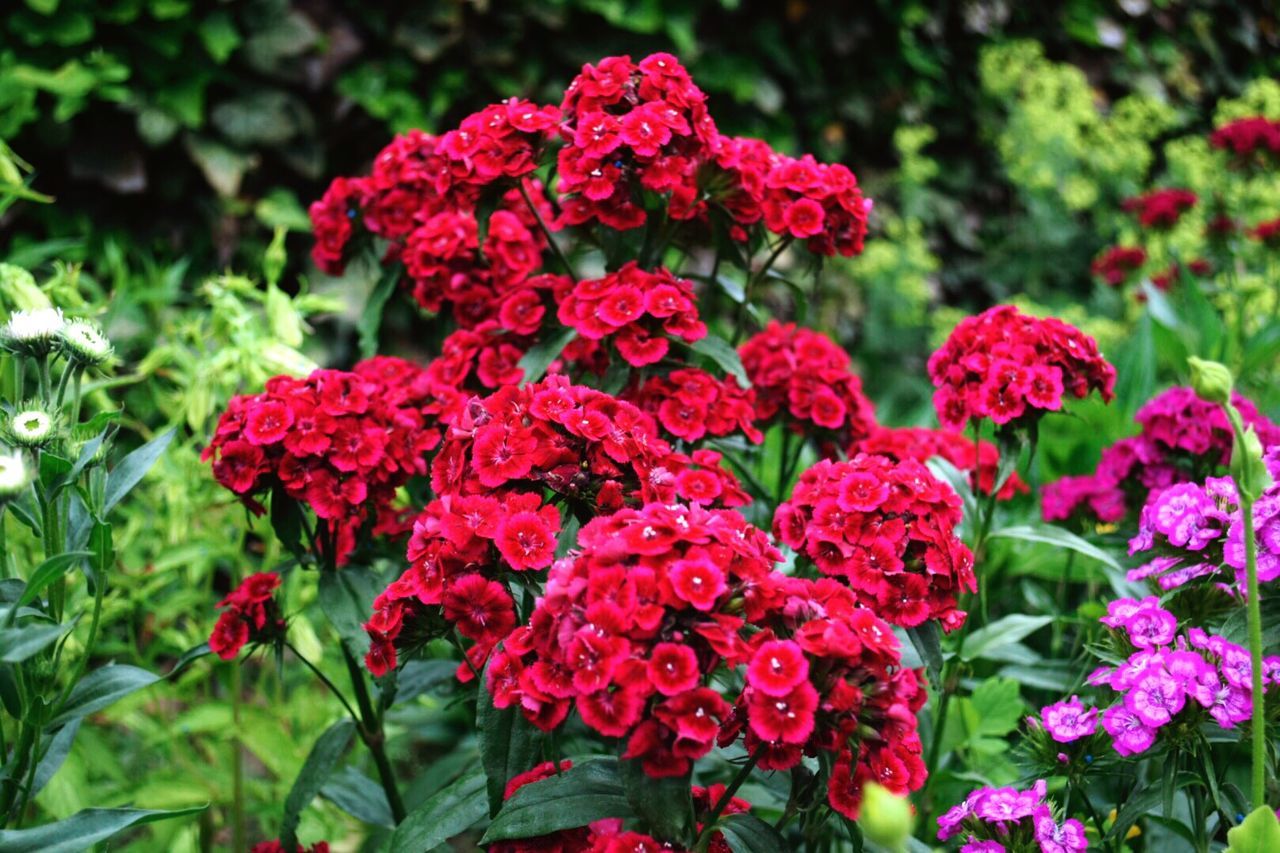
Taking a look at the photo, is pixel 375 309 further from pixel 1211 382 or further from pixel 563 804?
pixel 1211 382

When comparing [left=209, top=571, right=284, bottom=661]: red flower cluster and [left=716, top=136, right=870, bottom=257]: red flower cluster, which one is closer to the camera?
[left=209, top=571, right=284, bottom=661]: red flower cluster

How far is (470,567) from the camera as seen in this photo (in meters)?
1.31

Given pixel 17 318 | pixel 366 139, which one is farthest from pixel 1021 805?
pixel 366 139

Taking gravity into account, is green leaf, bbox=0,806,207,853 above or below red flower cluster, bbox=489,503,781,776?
below

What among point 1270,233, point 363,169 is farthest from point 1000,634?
point 363,169

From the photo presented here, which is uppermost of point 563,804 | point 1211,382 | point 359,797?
point 1211,382

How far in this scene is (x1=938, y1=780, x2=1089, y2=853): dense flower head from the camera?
1302mm

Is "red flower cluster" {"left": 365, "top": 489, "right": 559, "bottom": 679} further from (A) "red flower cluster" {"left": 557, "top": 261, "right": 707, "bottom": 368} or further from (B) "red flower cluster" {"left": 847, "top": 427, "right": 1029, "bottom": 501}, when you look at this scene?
(B) "red flower cluster" {"left": 847, "top": 427, "right": 1029, "bottom": 501}

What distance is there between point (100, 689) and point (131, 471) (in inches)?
10.9

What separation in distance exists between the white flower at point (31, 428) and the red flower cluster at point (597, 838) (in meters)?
0.68

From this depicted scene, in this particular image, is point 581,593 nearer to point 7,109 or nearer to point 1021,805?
point 1021,805

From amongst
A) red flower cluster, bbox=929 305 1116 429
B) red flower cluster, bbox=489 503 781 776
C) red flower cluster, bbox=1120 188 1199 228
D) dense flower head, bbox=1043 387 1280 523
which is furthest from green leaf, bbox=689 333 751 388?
red flower cluster, bbox=1120 188 1199 228

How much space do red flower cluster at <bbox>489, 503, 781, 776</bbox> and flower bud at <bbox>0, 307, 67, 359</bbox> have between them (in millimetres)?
685

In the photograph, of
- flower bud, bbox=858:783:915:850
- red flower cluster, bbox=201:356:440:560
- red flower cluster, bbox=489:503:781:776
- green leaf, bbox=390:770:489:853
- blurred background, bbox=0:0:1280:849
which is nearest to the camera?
flower bud, bbox=858:783:915:850
